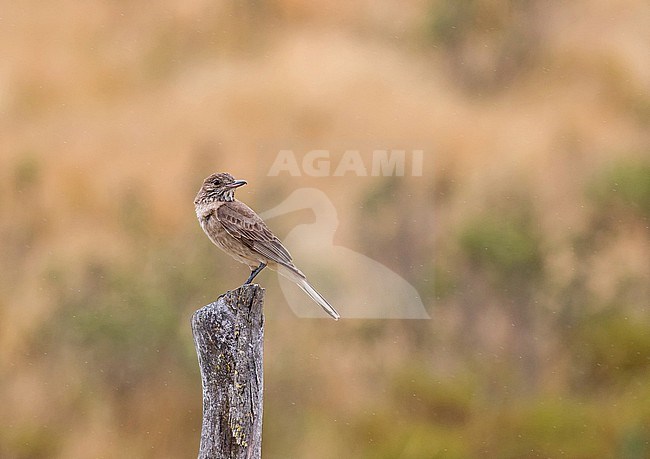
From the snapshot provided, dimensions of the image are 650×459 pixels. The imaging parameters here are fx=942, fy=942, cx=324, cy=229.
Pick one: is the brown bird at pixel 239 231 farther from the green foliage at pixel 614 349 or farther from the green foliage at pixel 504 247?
the green foliage at pixel 614 349

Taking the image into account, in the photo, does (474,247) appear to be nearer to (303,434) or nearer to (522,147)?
(522,147)

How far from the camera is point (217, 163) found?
724cm

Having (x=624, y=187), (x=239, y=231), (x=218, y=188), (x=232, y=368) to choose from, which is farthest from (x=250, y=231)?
(x=624, y=187)

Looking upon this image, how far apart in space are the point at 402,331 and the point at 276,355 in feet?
3.09

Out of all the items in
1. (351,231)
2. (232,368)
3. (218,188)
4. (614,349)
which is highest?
(351,231)

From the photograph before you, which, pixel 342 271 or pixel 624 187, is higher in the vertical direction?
pixel 624 187

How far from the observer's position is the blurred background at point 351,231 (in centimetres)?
691

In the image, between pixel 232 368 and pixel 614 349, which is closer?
pixel 232 368

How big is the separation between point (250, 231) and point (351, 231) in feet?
11.5

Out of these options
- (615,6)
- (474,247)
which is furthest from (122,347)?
(615,6)

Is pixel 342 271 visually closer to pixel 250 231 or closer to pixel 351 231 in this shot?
pixel 351 231

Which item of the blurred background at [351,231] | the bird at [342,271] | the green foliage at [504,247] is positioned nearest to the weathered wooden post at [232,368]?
the bird at [342,271]

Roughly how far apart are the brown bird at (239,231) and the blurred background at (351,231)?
3.14 metres

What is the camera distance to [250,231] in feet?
10.5
